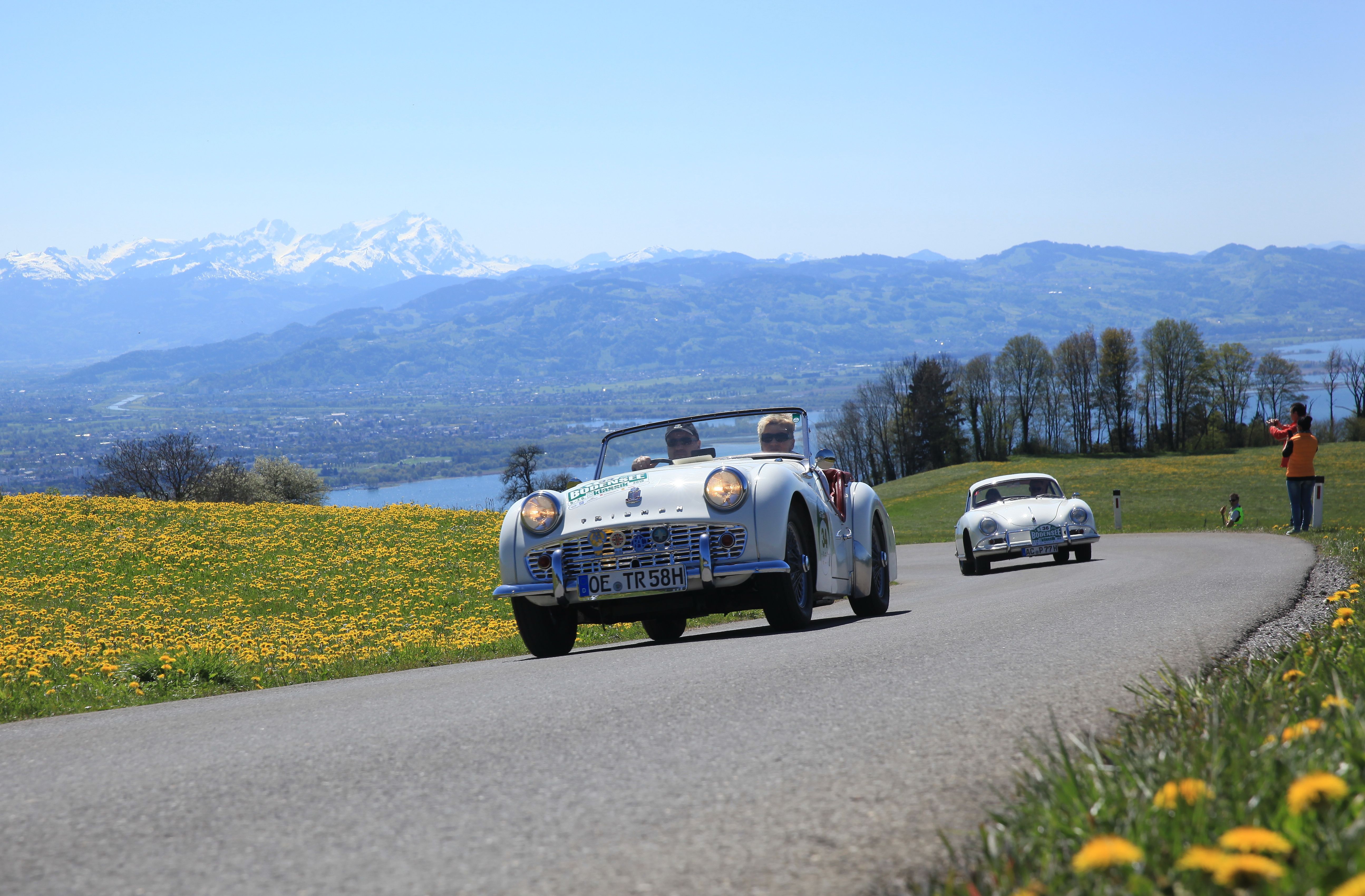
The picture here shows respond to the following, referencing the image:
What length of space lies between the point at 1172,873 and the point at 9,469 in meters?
210

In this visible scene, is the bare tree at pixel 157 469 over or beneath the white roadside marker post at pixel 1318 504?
over

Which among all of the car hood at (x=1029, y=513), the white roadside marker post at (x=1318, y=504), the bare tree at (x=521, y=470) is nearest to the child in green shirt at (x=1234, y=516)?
the white roadside marker post at (x=1318, y=504)

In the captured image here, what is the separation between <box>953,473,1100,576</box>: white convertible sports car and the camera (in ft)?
57.2

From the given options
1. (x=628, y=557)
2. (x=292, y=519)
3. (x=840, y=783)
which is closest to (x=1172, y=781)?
(x=840, y=783)

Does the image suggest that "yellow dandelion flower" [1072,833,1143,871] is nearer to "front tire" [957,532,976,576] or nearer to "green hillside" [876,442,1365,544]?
"front tire" [957,532,976,576]

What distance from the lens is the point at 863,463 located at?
121 meters

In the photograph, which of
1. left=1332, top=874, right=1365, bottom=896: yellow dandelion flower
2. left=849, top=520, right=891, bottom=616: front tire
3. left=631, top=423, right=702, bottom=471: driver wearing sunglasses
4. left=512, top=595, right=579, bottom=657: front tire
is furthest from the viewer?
left=849, top=520, right=891, bottom=616: front tire

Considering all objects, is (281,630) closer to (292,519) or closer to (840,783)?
(840,783)

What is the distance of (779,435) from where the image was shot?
32.3 ft

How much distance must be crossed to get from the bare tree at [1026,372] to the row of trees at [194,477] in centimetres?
7137

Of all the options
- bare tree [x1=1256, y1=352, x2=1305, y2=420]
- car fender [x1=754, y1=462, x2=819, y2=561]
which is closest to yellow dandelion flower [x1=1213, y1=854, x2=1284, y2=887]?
car fender [x1=754, y1=462, x2=819, y2=561]

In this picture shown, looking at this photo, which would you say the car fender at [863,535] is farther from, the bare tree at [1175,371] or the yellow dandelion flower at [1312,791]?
the bare tree at [1175,371]

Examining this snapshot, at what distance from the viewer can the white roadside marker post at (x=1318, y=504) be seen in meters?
21.0

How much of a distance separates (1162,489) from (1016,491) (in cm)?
4226
